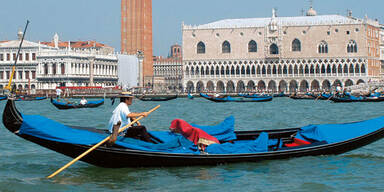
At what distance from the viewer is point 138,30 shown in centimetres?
6862

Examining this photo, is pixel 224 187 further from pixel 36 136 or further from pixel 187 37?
pixel 187 37

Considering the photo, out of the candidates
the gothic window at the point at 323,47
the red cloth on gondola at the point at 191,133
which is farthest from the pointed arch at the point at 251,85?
the red cloth on gondola at the point at 191,133

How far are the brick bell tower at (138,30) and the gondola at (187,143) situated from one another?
192ft

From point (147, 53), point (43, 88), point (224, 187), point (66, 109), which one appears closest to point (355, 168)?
point (224, 187)

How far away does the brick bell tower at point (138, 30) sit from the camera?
224 ft

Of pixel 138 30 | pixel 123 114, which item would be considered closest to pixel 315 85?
pixel 138 30

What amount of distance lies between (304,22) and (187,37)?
38.4ft

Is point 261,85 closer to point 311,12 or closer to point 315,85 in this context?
point 315,85

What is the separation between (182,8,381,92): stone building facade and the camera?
5738cm

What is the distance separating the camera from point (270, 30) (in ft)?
193

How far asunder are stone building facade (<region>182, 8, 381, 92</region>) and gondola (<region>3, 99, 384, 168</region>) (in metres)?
48.2

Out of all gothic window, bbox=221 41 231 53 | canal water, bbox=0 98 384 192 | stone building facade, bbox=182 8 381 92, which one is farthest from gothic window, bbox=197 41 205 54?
canal water, bbox=0 98 384 192

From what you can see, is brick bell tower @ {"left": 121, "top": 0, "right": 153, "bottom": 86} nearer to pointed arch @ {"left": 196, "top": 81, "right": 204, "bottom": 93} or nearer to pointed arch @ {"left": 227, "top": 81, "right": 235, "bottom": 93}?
pointed arch @ {"left": 196, "top": 81, "right": 204, "bottom": 93}

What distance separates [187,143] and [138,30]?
59551mm
